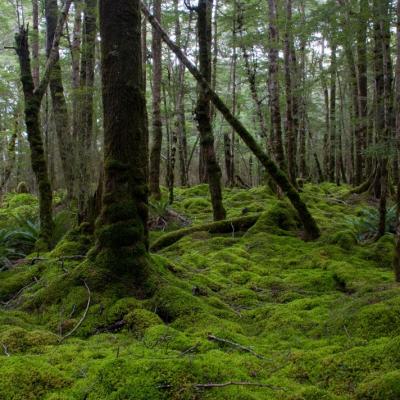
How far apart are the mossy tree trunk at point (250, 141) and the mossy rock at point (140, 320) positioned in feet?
10.9

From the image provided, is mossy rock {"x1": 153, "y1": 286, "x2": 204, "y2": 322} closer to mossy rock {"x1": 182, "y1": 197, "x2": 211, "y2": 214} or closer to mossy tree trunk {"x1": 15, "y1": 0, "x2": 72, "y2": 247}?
mossy tree trunk {"x1": 15, "y1": 0, "x2": 72, "y2": 247}

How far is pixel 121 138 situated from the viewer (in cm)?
478

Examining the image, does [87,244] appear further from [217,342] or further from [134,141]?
[217,342]

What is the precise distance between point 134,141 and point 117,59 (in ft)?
2.92

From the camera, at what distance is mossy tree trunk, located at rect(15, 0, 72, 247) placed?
7.71 metres

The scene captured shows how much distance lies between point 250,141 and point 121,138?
2.78 m

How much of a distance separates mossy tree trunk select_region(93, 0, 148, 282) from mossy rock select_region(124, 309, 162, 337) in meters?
0.66

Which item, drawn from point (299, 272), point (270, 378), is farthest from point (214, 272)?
point (270, 378)

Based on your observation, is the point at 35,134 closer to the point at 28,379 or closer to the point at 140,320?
the point at 140,320

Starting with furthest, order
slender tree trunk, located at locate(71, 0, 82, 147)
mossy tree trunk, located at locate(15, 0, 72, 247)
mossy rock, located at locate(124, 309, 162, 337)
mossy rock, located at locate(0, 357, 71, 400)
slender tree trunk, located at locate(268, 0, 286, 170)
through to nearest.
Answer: slender tree trunk, located at locate(268, 0, 286, 170) < slender tree trunk, located at locate(71, 0, 82, 147) < mossy tree trunk, located at locate(15, 0, 72, 247) < mossy rock, located at locate(124, 309, 162, 337) < mossy rock, located at locate(0, 357, 71, 400)

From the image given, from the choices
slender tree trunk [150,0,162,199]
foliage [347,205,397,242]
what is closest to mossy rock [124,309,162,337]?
foliage [347,205,397,242]

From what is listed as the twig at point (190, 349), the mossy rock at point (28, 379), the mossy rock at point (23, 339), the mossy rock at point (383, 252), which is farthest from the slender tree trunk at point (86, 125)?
the mossy rock at point (383, 252)

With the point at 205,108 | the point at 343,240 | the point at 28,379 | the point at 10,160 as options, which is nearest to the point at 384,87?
the point at 343,240

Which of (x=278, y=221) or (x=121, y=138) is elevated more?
(x=121, y=138)
